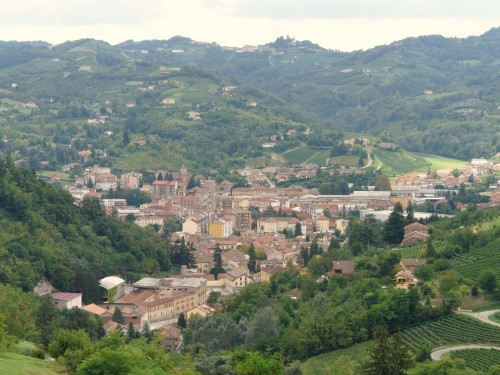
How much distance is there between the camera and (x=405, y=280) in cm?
3750

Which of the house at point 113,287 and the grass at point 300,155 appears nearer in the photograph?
the house at point 113,287

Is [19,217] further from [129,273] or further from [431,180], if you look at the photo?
[431,180]

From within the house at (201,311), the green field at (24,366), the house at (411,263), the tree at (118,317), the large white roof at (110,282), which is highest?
the green field at (24,366)

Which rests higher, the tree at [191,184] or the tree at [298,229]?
the tree at [191,184]

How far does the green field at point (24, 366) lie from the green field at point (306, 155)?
77.0m

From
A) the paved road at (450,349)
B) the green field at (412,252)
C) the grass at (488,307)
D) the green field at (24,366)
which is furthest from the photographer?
the green field at (412,252)

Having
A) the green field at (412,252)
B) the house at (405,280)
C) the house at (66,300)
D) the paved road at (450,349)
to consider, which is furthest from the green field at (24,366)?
the green field at (412,252)

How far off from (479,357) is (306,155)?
74.7 meters

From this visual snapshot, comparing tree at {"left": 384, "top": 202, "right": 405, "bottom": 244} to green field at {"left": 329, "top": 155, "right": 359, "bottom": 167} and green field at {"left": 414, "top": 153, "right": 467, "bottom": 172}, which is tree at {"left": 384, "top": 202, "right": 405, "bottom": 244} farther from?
green field at {"left": 414, "top": 153, "right": 467, "bottom": 172}

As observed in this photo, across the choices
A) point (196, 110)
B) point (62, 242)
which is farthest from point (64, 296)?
point (196, 110)

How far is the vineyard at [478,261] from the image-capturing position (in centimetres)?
3709

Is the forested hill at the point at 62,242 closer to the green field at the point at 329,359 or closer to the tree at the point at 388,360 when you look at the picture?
the green field at the point at 329,359

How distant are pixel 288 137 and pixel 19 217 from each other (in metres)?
59.4

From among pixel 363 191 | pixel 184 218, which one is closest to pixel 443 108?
pixel 363 191
